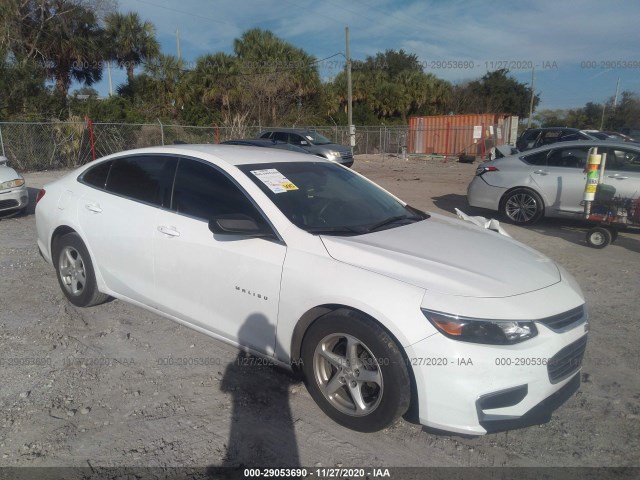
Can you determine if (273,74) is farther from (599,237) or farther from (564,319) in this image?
(564,319)

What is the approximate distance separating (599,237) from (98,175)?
6.72 m

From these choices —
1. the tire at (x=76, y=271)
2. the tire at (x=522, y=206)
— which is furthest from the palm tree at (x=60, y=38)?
the tire at (x=522, y=206)

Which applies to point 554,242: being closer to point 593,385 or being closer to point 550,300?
point 593,385

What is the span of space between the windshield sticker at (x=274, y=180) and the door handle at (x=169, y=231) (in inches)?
27.7

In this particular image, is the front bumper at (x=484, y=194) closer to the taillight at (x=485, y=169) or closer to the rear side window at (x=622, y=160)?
the taillight at (x=485, y=169)

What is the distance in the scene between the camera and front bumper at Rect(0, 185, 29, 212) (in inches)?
316

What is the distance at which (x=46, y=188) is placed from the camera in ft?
16.0

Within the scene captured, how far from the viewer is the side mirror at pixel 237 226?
3.03 metres

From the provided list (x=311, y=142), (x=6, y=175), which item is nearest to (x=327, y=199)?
(x=6, y=175)

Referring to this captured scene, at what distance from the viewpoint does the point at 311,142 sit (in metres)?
19.0

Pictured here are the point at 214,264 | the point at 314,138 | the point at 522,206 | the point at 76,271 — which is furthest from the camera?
the point at 314,138

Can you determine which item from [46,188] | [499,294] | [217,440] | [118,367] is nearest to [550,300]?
[499,294]

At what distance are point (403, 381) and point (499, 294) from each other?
700 mm

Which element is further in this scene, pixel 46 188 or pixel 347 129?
pixel 347 129
